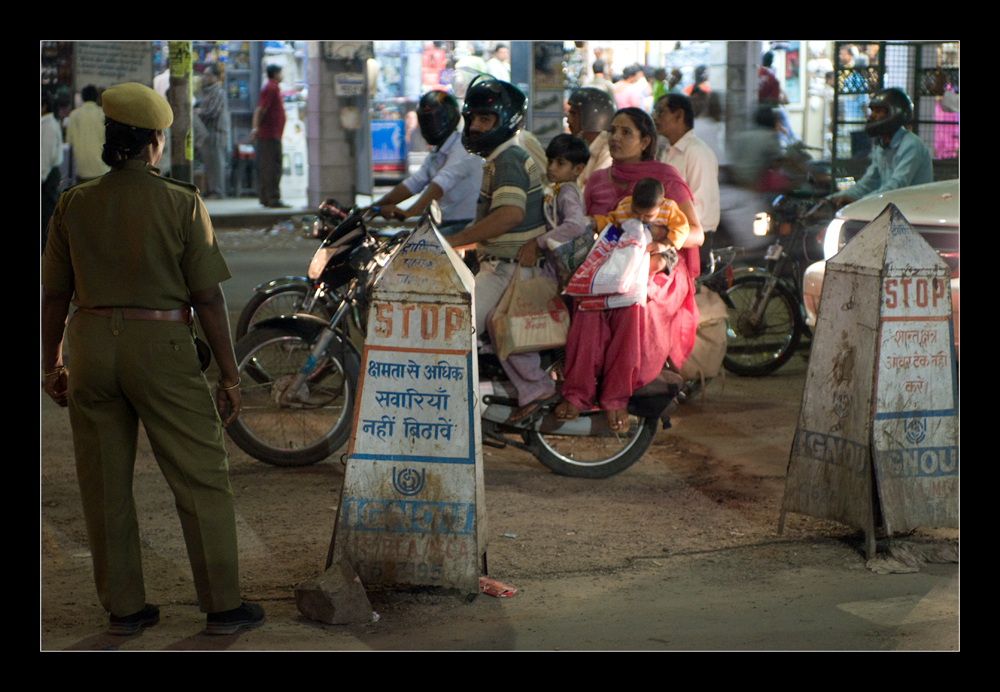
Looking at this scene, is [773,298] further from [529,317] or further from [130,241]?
[130,241]

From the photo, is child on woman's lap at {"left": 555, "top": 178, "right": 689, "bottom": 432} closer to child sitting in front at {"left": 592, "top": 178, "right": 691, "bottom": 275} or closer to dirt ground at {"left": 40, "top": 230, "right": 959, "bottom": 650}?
child sitting in front at {"left": 592, "top": 178, "right": 691, "bottom": 275}

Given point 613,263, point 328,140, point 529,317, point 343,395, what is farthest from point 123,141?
point 328,140

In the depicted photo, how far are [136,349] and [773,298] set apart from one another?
223 inches

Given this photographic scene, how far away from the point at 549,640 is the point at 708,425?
325 centimetres

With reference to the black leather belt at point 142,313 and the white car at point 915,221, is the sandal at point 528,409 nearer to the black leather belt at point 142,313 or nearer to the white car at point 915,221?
the white car at point 915,221

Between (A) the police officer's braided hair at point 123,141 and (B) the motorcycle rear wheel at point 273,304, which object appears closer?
(A) the police officer's braided hair at point 123,141

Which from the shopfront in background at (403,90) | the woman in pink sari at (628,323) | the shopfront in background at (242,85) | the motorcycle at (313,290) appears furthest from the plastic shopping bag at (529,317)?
the shopfront in background at (403,90)

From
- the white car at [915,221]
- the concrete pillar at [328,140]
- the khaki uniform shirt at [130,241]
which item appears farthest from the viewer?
the concrete pillar at [328,140]

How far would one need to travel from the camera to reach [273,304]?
7164 mm

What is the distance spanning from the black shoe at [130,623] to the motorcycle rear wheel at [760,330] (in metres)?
5.26

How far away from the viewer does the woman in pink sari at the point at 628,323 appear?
17.2 feet

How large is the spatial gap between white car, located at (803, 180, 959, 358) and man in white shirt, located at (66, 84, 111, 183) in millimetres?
8980

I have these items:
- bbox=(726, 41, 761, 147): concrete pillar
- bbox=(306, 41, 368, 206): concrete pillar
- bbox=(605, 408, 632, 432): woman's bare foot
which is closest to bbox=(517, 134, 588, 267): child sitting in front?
bbox=(605, 408, 632, 432): woman's bare foot

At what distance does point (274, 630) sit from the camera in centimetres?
383
